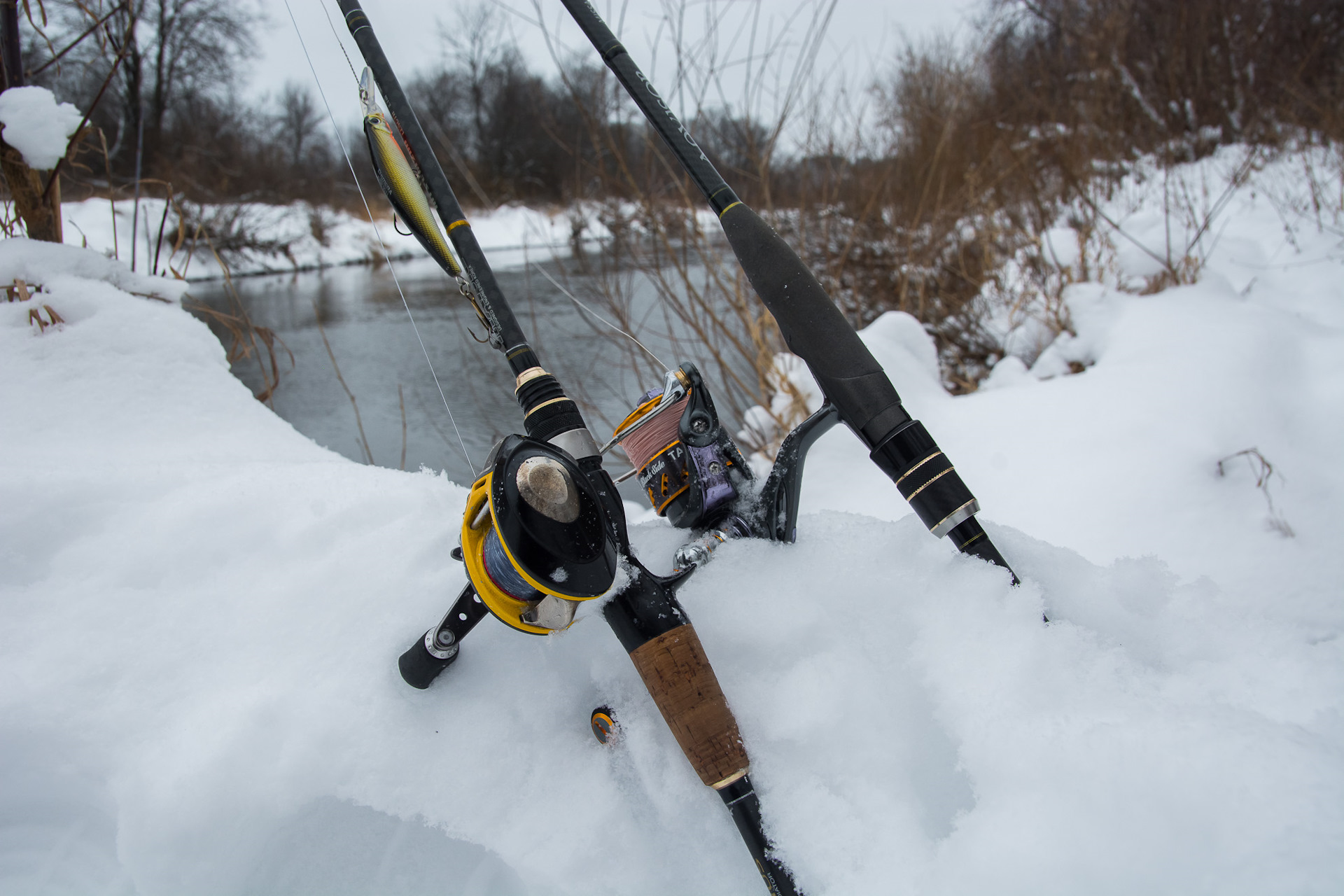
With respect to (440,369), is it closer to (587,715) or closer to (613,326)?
(613,326)

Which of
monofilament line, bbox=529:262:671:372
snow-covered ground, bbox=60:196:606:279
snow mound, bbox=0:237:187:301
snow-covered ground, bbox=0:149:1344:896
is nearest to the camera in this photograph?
snow-covered ground, bbox=0:149:1344:896

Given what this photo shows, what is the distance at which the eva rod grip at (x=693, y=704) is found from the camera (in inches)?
29.6

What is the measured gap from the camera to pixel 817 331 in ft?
3.32

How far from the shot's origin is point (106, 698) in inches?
32.9

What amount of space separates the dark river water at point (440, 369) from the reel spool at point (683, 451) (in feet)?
3.44

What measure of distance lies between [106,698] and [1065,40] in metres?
9.35

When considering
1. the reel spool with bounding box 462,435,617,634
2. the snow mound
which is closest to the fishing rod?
the reel spool with bounding box 462,435,617,634

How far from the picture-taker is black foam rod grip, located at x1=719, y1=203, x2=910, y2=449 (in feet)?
3.10

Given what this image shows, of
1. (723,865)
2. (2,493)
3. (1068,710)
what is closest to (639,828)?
Result: (723,865)

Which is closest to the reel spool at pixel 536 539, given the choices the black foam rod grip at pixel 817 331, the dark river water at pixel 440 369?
the black foam rod grip at pixel 817 331

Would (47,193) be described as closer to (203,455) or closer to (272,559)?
(203,455)

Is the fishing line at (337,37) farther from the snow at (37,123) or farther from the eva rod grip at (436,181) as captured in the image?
the snow at (37,123)

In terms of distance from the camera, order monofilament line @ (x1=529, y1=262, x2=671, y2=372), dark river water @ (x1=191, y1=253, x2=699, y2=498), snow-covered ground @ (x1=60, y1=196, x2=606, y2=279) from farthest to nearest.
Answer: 1. snow-covered ground @ (x1=60, y1=196, x2=606, y2=279)
2. dark river water @ (x1=191, y1=253, x2=699, y2=498)
3. monofilament line @ (x1=529, y1=262, x2=671, y2=372)

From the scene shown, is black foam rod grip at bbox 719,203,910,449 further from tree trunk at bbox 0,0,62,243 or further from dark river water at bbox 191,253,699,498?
tree trunk at bbox 0,0,62,243
